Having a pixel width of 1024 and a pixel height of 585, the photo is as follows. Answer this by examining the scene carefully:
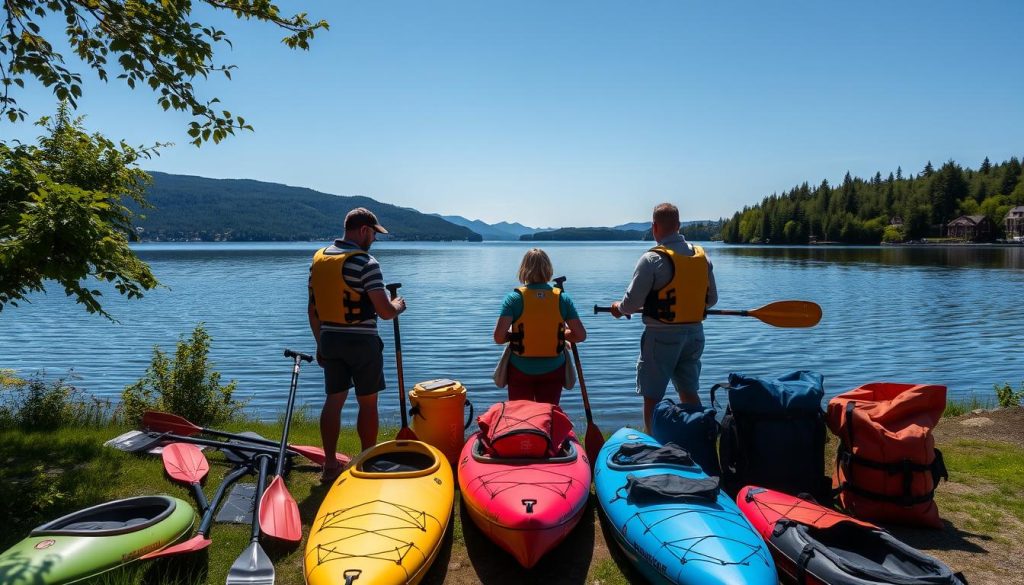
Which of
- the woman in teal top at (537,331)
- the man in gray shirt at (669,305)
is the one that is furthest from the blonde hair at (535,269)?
the man in gray shirt at (669,305)

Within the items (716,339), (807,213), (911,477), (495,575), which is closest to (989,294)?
(716,339)

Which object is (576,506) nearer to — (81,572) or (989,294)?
(81,572)

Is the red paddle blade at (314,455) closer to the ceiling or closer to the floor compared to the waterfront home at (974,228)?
closer to the floor

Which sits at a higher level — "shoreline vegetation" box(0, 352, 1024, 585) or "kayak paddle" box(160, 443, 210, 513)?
"kayak paddle" box(160, 443, 210, 513)

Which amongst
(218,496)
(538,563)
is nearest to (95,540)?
(218,496)

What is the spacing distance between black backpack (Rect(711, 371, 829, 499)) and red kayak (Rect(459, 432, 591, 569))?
52.8 inches

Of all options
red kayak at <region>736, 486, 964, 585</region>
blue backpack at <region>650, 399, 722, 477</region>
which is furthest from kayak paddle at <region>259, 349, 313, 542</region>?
red kayak at <region>736, 486, 964, 585</region>

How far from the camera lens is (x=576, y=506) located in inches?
173

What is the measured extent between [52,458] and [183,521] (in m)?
2.97

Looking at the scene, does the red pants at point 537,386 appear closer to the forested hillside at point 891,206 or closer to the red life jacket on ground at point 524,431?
the red life jacket on ground at point 524,431

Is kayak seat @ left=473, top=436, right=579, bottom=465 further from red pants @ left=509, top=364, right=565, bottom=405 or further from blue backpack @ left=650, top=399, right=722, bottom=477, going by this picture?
blue backpack @ left=650, top=399, right=722, bottom=477

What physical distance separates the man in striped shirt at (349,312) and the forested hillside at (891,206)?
136 meters

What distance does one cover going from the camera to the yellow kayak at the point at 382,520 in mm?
3650

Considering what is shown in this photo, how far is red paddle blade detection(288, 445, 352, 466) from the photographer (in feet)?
20.2
